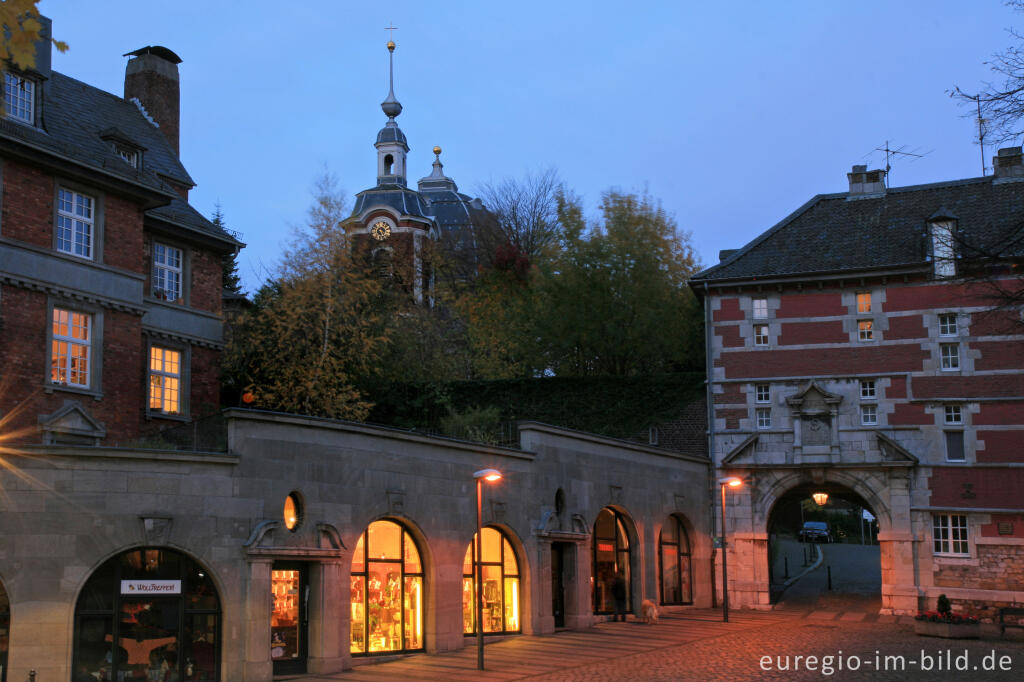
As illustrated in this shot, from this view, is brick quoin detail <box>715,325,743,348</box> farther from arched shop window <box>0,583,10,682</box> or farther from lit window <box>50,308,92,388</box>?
arched shop window <box>0,583,10,682</box>

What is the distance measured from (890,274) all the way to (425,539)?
2063 cm

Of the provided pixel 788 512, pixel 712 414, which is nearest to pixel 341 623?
pixel 712 414

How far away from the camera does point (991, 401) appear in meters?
36.2

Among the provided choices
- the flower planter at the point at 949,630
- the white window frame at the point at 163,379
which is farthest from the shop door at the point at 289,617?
the flower planter at the point at 949,630

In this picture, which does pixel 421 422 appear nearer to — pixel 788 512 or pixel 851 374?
pixel 851 374

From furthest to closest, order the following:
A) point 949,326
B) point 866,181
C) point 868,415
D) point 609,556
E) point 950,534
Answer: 1. point 866,181
2. point 868,415
3. point 949,326
4. point 950,534
5. point 609,556

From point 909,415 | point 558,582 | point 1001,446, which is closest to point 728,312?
point 909,415

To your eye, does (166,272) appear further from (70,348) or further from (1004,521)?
(1004,521)

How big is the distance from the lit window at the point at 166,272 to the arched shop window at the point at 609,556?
1428 centimetres

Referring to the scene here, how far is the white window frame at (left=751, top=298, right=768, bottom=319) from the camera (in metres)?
38.9

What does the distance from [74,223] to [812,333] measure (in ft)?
80.6

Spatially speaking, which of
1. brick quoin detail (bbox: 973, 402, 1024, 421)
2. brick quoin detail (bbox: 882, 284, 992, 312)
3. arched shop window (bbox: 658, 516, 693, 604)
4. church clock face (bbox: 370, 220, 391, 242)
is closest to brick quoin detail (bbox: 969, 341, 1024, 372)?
brick quoin detail (bbox: 973, 402, 1024, 421)

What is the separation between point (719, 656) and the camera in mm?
23750

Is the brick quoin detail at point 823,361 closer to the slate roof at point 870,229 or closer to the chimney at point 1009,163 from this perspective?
the slate roof at point 870,229
